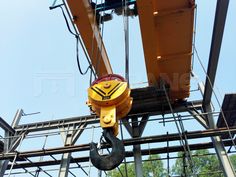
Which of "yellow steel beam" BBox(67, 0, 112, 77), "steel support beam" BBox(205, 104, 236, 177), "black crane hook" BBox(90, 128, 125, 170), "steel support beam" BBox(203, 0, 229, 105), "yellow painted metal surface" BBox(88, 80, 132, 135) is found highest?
"yellow steel beam" BBox(67, 0, 112, 77)

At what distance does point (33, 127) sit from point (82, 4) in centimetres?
623

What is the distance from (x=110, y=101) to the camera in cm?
309

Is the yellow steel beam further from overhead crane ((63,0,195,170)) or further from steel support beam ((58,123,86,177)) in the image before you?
steel support beam ((58,123,86,177))

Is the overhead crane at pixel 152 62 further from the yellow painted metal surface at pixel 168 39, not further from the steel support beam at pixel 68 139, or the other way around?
the steel support beam at pixel 68 139

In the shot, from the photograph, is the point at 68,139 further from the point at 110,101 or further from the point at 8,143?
the point at 110,101

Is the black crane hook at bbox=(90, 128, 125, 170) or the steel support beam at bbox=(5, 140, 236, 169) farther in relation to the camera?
the steel support beam at bbox=(5, 140, 236, 169)

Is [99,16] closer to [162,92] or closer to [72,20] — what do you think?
[72,20]

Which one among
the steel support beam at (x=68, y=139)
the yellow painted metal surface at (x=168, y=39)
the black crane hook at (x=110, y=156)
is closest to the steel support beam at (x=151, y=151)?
the steel support beam at (x=68, y=139)

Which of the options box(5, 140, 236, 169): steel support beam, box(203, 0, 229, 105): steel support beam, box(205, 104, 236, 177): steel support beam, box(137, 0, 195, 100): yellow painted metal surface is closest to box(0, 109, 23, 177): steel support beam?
box(5, 140, 236, 169): steel support beam

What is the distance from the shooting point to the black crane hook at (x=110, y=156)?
2.61 metres

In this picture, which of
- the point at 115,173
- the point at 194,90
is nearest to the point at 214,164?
the point at 115,173

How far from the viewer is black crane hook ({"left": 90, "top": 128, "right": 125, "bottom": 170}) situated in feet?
8.57

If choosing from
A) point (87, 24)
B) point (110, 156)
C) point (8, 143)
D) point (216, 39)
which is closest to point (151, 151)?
point (216, 39)

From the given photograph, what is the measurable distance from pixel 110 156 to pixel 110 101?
27.4 inches
